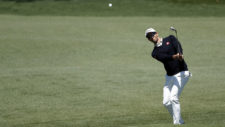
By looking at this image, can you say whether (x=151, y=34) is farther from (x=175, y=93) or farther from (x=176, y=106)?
(x=176, y=106)

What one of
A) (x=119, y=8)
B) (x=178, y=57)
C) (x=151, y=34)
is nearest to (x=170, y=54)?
(x=178, y=57)

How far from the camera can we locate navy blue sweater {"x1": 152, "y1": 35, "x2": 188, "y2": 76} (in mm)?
13310

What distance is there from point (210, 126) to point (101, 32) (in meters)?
20.5

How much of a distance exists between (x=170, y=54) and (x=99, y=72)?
10432mm

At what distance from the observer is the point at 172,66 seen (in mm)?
13453

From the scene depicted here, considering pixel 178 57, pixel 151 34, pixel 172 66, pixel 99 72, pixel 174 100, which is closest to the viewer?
pixel 178 57

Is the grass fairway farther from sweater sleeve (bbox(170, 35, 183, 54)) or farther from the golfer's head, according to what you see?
the golfer's head

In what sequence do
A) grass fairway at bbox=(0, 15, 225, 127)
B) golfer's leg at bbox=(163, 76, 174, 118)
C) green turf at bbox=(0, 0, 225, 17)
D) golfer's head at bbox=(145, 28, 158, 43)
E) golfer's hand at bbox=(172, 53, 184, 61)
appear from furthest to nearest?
1. green turf at bbox=(0, 0, 225, 17)
2. grass fairway at bbox=(0, 15, 225, 127)
3. golfer's leg at bbox=(163, 76, 174, 118)
4. golfer's head at bbox=(145, 28, 158, 43)
5. golfer's hand at bbox=(172, 53, 184, 61)

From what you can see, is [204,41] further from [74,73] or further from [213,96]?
[213,96]

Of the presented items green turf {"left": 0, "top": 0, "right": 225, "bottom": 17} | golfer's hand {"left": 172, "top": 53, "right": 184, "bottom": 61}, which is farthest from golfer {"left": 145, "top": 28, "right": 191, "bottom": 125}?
green turf {"left": 0, "top": 0, "right": 225, "bottom": 17}

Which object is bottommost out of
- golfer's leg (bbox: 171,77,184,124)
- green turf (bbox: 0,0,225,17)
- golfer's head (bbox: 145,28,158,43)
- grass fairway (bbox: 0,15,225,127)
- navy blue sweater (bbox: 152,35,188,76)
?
grass fairway (bbox: 0,15,225,127)

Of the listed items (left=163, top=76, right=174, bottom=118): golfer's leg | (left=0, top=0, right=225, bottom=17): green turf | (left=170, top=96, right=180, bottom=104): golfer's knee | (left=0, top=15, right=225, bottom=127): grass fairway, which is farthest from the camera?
(left=0, top=0, right=225, bottom=17): green turf

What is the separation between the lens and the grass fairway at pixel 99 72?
15.8 meters

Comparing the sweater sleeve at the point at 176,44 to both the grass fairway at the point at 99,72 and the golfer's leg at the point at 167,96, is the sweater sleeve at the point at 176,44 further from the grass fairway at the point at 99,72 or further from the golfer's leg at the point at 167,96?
the grass fairway at the point at 99,72
